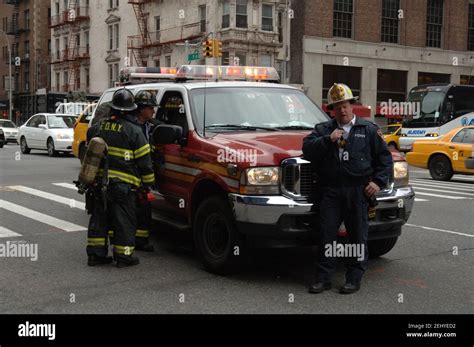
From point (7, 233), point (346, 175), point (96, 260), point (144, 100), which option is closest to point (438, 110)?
point (7, 233)

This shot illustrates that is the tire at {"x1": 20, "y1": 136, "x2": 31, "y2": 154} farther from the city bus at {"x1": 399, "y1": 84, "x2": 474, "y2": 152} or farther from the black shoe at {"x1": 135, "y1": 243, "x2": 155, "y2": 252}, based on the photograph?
the black shoe at {"x1": 135, "y1": 243, "x2": 155, "y2": 252}

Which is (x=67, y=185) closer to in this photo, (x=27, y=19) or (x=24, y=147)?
(x=24, y=147)

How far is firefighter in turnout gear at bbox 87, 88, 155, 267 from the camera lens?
22.7 feet

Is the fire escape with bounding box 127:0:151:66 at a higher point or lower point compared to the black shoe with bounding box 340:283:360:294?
higher

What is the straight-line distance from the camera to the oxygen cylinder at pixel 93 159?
22.4 ft

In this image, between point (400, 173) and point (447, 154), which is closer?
point (400, 173)

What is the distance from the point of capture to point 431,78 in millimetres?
44031

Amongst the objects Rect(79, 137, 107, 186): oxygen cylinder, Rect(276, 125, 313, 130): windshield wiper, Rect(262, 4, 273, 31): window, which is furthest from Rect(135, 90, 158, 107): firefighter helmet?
Rect(262, 4, 273, 31): window

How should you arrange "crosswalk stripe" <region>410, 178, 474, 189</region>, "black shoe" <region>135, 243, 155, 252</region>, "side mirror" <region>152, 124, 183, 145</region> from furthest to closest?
"crosswalk stripe" <region>410, 178, 474, 189</region> < "black shoe" <region>135, 243, 155, 252</region> < "side mirror" <region>152, 124, 183, 145</region>

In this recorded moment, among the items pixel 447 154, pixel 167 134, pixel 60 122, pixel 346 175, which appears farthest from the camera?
pixel 60 122

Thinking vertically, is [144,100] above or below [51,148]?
above

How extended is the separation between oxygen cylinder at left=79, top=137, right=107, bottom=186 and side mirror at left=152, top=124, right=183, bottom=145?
56 centimetres

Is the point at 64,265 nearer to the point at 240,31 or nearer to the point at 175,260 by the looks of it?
the point at 175,260

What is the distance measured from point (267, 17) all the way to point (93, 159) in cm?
3583
